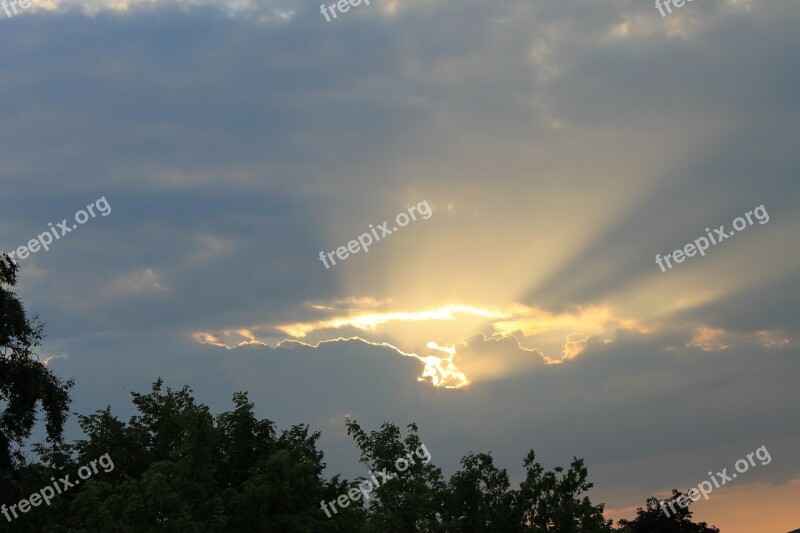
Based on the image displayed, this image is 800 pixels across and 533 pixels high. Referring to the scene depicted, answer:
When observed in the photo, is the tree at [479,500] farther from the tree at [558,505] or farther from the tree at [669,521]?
the tree at [669,521]

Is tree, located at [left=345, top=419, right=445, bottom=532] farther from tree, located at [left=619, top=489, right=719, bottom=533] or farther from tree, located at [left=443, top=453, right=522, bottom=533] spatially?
tree, located at [left=619, top=489, right=719, bottom=533]

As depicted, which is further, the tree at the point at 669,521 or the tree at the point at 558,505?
the tree at the point at 669,521

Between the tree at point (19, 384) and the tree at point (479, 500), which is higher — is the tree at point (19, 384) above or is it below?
above

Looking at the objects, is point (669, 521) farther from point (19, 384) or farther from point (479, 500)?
point (19, 384)

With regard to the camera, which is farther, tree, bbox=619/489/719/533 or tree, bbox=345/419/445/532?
tree, bbox=619/489/719/533

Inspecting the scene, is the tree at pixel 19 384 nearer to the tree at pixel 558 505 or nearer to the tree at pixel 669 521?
the tree at pixel 558 505

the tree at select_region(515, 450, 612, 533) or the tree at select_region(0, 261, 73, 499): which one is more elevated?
the tree at select_region(0, 261, 73, 499)

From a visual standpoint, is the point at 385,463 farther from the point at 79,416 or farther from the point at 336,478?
the point at 79,416

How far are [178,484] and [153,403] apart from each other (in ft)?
43.9

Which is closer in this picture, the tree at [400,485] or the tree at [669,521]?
the tree at [400,485]

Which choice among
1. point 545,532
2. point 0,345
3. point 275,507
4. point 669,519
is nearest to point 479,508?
point 545,532

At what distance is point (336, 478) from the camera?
40531 mm

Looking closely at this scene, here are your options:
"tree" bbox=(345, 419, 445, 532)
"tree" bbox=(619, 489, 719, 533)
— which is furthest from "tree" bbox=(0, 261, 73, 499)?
"tree" bbox=(619, 489, 719, 533)

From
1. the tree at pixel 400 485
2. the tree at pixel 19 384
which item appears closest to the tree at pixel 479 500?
the tree at pixel 400 485
